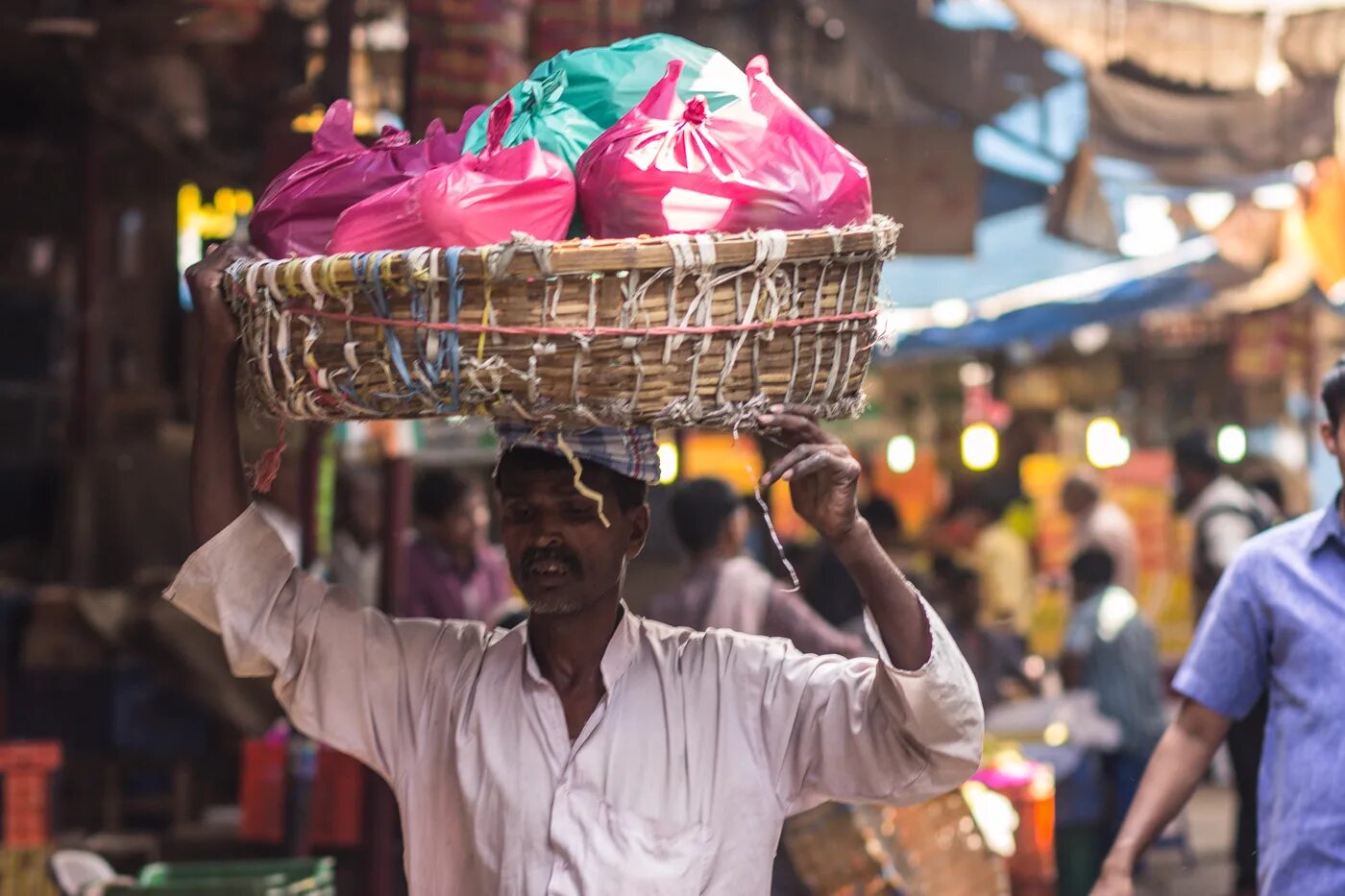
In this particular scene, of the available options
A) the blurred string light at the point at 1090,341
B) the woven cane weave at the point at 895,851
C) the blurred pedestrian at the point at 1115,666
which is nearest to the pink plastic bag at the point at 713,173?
the woven cane weave at the point at 895,851

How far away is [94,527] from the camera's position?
383 inches

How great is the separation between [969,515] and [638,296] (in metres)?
12.6

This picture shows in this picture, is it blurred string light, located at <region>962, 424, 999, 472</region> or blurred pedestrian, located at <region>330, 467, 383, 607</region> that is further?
blurred string light, located at <region>962, 424, 999, 472</region>

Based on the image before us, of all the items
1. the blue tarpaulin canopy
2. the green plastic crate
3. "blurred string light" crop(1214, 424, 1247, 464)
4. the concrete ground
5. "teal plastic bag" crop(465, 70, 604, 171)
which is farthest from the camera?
"blurred string light" crop(1214, 424, 1247, 464)

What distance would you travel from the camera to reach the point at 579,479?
274 cm

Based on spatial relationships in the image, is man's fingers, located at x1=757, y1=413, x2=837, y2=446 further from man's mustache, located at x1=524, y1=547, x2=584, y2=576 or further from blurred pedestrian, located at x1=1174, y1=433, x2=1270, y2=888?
blurred pedestrian, located at x1=1174, y1=433, x2=1270, y2=888

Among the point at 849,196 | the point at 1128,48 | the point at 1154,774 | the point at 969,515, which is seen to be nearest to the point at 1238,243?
the point at 1128,48

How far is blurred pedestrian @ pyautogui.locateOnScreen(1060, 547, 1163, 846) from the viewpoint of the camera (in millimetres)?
7867

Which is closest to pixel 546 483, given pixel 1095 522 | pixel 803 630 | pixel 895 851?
pixel 803 630

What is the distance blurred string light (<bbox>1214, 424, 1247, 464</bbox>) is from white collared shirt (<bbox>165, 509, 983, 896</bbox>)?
508 inches

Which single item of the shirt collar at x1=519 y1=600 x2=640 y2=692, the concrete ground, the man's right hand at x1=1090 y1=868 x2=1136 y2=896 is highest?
the shirt collar at x1=519 y1=600 x2=640 y2=692

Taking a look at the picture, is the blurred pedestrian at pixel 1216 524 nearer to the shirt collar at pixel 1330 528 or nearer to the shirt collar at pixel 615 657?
the shirt collar at pixel 1330 528

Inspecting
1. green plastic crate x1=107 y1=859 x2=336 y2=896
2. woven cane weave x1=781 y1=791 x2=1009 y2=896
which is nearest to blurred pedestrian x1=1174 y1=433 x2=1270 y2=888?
woven cane weave x1=781 y1=791 x2=1009 y2=896

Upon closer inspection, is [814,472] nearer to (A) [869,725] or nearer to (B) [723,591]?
(A) [869,725]
